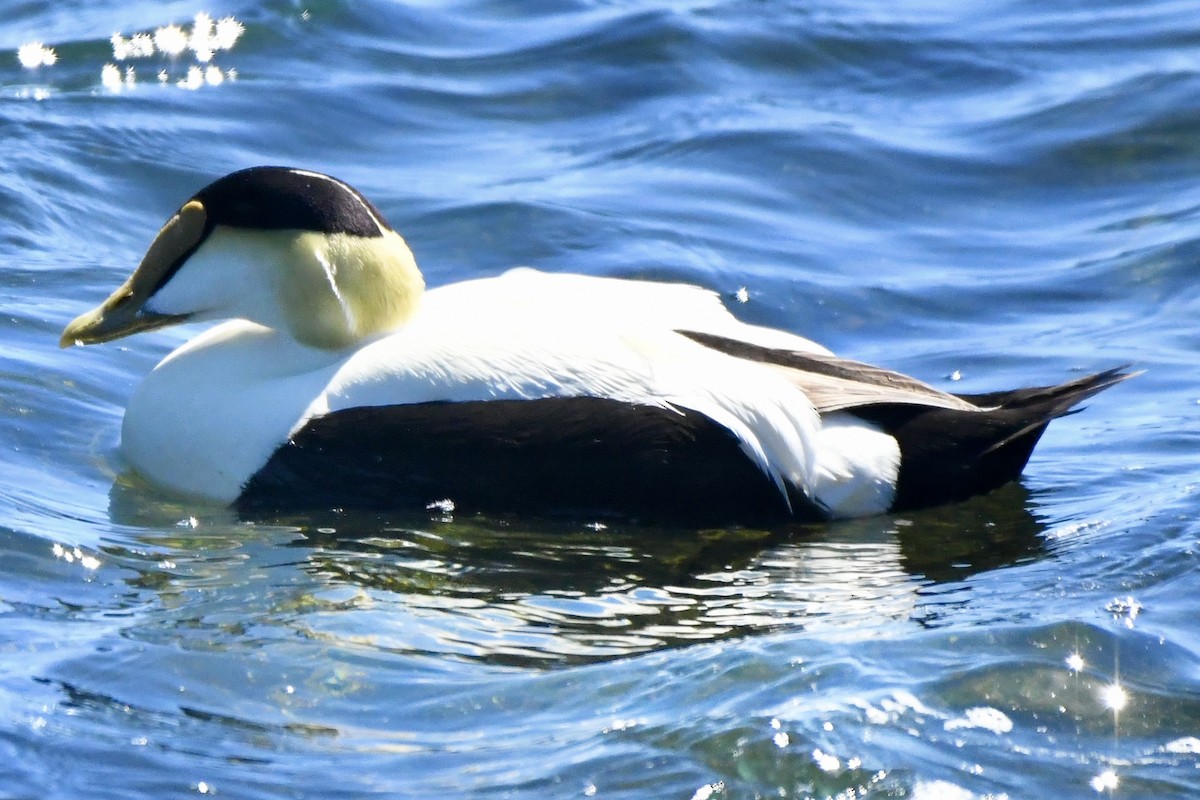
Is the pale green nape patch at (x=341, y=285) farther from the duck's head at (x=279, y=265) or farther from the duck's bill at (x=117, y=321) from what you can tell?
the duck's bill at (x=117, y=321)

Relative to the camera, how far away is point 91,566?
12.7 feet

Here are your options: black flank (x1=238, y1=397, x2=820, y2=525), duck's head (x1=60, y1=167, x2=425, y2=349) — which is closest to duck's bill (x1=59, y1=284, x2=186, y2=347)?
duck's head (x1=60, y1=167, x2=425, y2=349)

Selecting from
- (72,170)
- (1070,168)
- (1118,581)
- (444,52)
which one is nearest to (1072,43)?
(1070,168)

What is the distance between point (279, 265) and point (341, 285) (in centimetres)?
17

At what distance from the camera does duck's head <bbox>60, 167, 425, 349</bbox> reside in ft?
14.5

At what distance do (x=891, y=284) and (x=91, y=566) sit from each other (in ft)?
11.7

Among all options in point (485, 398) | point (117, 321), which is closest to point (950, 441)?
point (485, 398)

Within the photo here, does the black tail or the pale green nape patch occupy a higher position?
the pale green nape patch

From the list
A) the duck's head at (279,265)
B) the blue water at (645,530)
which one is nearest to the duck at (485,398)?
the duck's head at (279,265)

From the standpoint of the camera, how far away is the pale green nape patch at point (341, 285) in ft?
14.6

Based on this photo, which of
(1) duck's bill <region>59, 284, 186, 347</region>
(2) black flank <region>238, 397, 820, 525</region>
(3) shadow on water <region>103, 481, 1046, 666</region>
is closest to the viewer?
(3) shadow on water <region>103, 481, 1046, 666</region>

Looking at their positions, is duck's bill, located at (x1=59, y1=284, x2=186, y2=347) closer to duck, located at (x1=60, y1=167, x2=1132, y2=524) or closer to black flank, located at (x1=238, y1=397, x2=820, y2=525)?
duck, located at (x1=60, y1=167, x2=1132, y2=524)

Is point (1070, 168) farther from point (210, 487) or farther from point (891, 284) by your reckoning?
point (210, 487)

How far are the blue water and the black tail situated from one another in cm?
10
